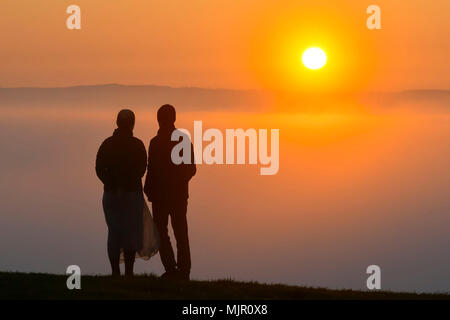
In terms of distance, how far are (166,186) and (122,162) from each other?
705 millimetres

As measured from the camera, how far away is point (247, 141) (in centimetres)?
9331

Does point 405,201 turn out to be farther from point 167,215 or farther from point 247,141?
point 247,141

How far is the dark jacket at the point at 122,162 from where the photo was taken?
64.1 ft

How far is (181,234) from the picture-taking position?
1989 centimetres

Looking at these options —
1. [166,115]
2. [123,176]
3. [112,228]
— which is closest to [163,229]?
[112,228]

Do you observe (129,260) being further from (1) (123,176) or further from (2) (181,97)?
(2) (181,97)

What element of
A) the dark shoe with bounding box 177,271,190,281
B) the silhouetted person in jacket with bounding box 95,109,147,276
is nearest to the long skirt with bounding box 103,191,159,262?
the silhouetted person in jacket with bounding box 95,109,147,276

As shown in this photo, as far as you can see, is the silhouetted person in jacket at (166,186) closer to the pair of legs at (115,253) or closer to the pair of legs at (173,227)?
the pair of legs at (173,227)

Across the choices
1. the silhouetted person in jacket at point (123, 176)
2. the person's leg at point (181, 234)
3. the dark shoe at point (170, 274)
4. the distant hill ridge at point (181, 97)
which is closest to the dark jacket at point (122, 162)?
the silhouetted person in jacket at point (123, 176)

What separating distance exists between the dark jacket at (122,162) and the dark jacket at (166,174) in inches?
10.9

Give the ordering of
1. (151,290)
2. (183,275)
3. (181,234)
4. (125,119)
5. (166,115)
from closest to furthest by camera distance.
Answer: (151,290)
(125,119)
(166,115)
(181,234)
(183,275)
